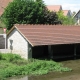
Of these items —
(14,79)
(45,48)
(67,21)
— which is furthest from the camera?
(67,21)

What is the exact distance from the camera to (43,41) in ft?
93.2

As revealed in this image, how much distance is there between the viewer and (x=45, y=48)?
31859 mm

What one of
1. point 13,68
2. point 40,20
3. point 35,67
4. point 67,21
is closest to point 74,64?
point 35,67

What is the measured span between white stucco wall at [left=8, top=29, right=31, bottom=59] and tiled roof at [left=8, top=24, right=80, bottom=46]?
57cm

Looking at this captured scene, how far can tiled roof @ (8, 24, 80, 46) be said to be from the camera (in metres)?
28.2

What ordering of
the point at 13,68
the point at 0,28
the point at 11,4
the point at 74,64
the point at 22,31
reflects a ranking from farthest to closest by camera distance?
the point at 0,28, the point at 11,4, the point at 22,31, the point at 74,64, the point at 13,68

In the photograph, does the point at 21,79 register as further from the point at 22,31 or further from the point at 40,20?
the point at 40,20

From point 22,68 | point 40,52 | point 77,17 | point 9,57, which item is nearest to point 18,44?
point 9,57

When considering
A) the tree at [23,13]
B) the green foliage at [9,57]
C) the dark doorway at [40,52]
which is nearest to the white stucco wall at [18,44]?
the green foliage at [9,57]

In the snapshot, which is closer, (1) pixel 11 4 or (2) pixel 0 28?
(1) pixel 11 4

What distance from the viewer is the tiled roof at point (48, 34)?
28.2m

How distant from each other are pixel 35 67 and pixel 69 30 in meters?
10.9

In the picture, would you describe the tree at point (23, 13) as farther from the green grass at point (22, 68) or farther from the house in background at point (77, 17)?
the house in background at point (77, 17)

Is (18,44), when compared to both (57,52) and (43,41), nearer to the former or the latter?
(43,41)
